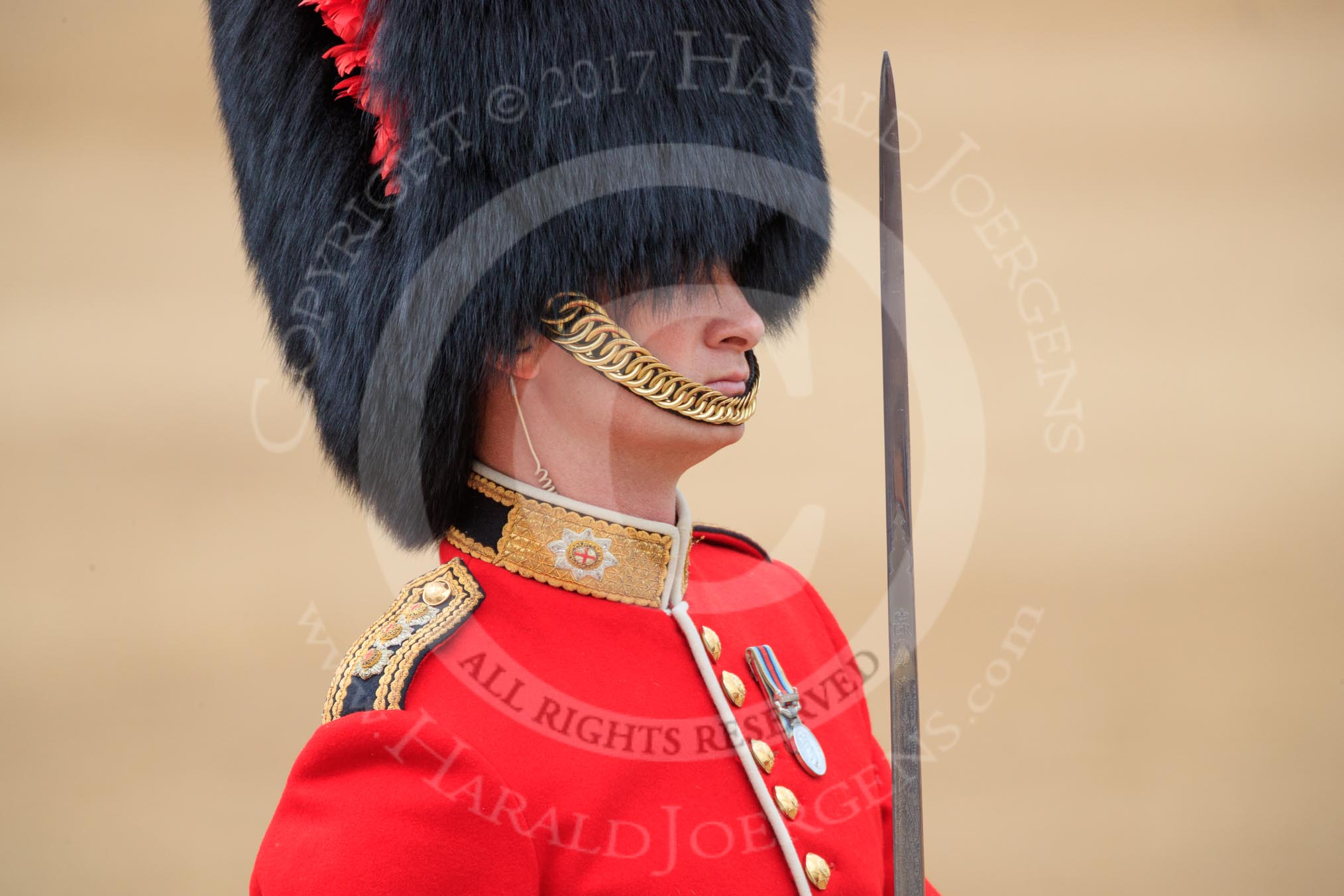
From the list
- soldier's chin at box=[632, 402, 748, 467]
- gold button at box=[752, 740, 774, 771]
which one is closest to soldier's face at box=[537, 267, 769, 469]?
soldier's chin at box=[632, 402, 748, 467]

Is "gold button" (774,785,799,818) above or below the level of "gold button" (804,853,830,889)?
above

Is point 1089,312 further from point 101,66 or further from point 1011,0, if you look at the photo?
point 101,66

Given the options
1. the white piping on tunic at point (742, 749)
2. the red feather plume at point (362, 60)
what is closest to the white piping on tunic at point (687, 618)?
the white piping on tunic at point (742, 749)

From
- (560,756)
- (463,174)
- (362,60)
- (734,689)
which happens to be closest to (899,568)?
(734,689)

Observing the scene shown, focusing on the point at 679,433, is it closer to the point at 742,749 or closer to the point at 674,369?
the point at 674,369

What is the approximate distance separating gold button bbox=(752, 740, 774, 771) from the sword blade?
0.52ft

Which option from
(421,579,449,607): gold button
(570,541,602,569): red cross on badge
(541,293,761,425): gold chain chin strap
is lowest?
(421,579,449,607): gold button

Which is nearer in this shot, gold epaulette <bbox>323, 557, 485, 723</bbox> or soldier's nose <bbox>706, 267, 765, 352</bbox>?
gold epaulette <bbox>323, 557, 485, 723</bbox>

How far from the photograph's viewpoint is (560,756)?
3.67 feet

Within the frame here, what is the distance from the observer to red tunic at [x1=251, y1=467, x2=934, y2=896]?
3.37 feet

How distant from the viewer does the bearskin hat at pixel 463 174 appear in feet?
4.09

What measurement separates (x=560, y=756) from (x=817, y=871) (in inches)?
11.8

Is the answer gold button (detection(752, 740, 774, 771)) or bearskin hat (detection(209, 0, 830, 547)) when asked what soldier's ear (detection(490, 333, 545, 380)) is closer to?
bearskin hat (detection(209, 0, 830, 547))

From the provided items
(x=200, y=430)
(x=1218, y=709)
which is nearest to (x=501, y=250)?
(x=200, y=430)
